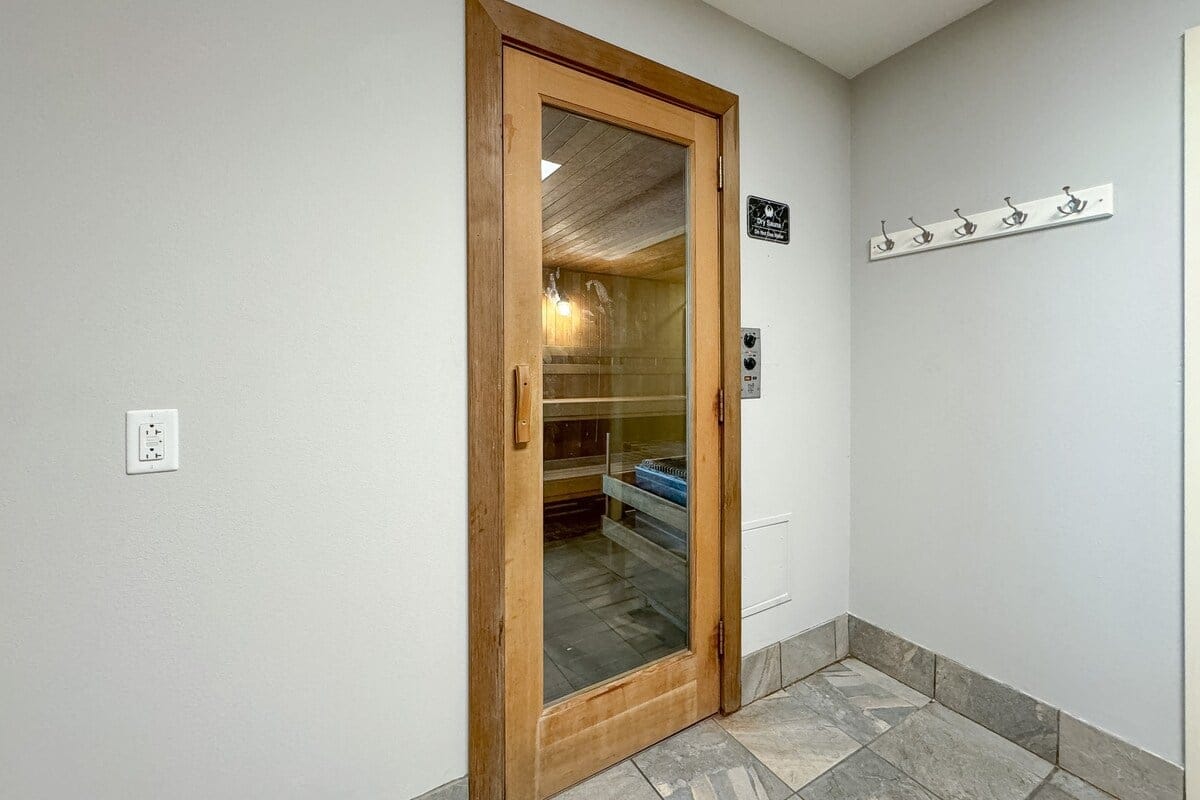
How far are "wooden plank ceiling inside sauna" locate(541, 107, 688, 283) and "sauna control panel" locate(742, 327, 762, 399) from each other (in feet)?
1.22

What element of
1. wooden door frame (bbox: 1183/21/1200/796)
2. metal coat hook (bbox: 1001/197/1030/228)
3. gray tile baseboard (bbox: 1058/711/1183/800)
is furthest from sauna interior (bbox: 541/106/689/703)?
wooden door frame (bbox: 1183/21/1200/796)

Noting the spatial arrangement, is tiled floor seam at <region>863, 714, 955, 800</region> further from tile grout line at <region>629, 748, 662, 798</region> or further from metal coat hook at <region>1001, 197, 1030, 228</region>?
metal coat hook at <region>1001, 197, 1030, 228</region>

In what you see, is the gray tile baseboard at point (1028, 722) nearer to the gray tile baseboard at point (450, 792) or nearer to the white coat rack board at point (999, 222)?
the white coat rack board at point (999, 222)

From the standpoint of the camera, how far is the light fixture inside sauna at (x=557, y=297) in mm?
1509

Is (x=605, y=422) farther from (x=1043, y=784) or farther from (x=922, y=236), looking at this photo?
(x=1043, y=784)

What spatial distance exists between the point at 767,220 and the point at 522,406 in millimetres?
1226

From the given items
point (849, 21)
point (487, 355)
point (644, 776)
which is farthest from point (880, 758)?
point (849, 21)

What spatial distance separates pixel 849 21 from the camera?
1.83m

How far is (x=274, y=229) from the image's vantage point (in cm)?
113

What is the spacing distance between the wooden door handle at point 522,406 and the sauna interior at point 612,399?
0.08 m

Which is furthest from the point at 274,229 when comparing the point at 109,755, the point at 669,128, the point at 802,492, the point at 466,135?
the point at 802,492

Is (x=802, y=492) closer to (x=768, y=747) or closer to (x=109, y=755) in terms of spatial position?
(x=768, y=747)

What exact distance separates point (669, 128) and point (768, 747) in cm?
208

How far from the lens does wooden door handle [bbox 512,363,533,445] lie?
4.66 feet
